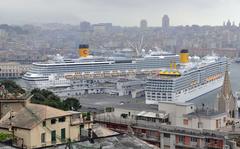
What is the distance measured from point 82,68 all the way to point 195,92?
604 inches

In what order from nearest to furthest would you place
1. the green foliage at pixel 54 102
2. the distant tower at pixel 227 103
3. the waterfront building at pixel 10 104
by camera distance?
the waterfront building at pixel 10 104, the green foliage at pixel 54 102, the distant tower at pixel 227 103

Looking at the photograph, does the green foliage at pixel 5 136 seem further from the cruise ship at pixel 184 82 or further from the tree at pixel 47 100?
the cruise ship at pixel 184 82

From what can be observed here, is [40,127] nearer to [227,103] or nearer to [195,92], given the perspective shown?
[227,103]

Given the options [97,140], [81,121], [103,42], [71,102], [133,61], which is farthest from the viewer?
[103,42]

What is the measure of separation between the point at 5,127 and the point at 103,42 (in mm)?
167829

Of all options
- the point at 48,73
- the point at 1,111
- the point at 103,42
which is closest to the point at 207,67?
the point at 48,73

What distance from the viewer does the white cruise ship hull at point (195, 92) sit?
1797 inches

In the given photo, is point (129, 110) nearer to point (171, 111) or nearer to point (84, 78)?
point (171, 111)

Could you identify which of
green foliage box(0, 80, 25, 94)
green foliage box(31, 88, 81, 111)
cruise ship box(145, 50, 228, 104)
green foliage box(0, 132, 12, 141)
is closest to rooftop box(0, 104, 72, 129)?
green foliage box(0, 132, 12, 141)

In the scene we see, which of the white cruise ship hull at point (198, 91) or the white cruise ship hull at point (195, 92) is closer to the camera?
the white cruise ship hull at point (195, 92)

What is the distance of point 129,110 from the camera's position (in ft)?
73.9

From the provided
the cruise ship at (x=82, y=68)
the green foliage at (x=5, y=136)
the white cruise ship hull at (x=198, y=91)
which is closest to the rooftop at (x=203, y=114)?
the green foliage at (x=5, y=136)

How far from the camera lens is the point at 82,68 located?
6019 centimetres

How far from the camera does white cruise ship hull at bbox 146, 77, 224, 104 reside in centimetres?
4566
